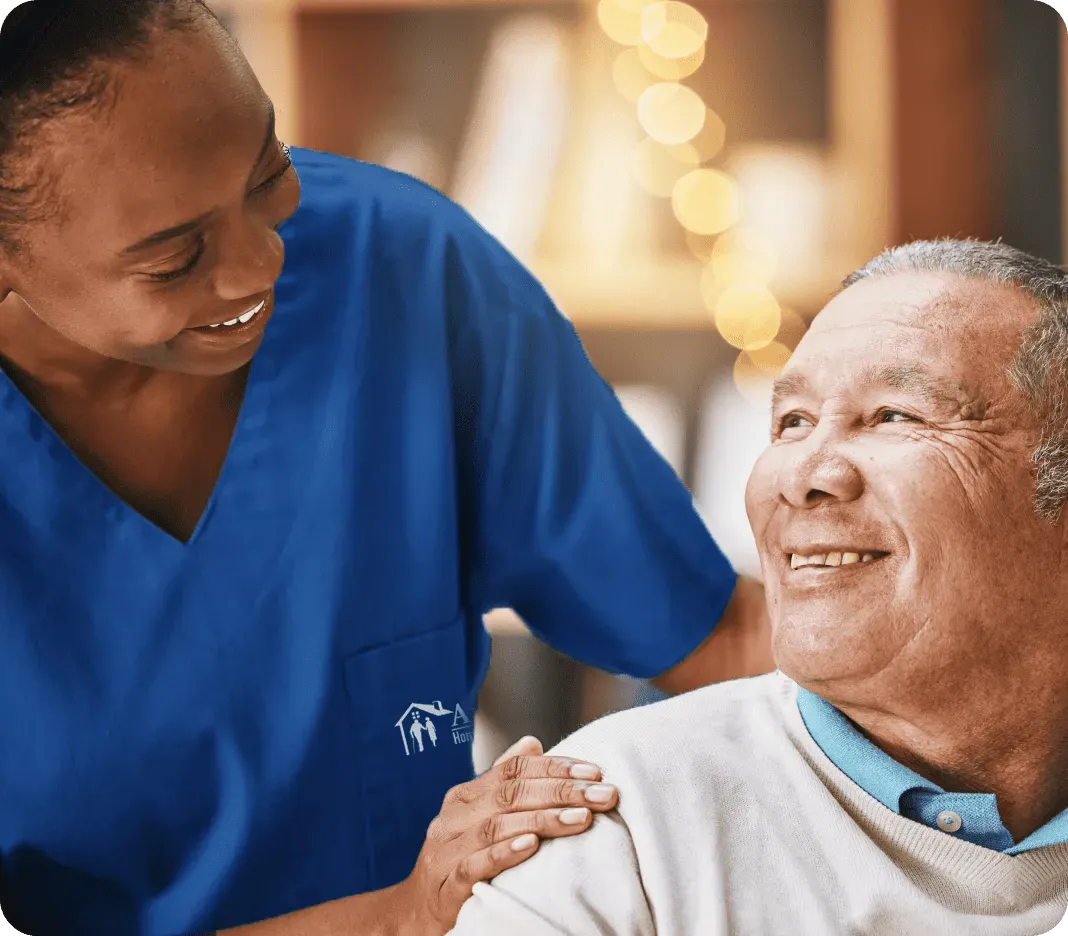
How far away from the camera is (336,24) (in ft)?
4.35

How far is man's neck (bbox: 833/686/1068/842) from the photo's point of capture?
0.94 metres

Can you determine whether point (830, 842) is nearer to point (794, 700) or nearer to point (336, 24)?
point (794, 700)

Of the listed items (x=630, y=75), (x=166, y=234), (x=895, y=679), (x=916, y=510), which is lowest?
(x=895, y=679)

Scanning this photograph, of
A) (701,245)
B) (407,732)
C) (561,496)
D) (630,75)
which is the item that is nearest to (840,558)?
(561,496)

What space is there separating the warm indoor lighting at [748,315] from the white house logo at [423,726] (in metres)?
0.52

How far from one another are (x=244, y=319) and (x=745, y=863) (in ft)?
1.88

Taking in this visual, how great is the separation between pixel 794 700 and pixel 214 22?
0.71 meters

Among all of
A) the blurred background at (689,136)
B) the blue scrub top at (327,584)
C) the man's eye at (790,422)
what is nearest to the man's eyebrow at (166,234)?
the blue scrub top at (327,584)

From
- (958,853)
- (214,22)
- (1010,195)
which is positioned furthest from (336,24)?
(958,853)

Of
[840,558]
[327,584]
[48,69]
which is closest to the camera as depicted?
[48,69]

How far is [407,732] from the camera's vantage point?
1110 mm

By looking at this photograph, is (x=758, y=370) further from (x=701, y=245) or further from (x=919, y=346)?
(x=919, y=346)

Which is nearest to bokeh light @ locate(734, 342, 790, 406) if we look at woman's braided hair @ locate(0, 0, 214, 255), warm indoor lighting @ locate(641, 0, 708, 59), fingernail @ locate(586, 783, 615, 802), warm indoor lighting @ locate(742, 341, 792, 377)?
warm indoor lighting @ locate(742, 341, 792, 377)

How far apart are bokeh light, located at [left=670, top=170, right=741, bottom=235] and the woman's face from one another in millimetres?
512
